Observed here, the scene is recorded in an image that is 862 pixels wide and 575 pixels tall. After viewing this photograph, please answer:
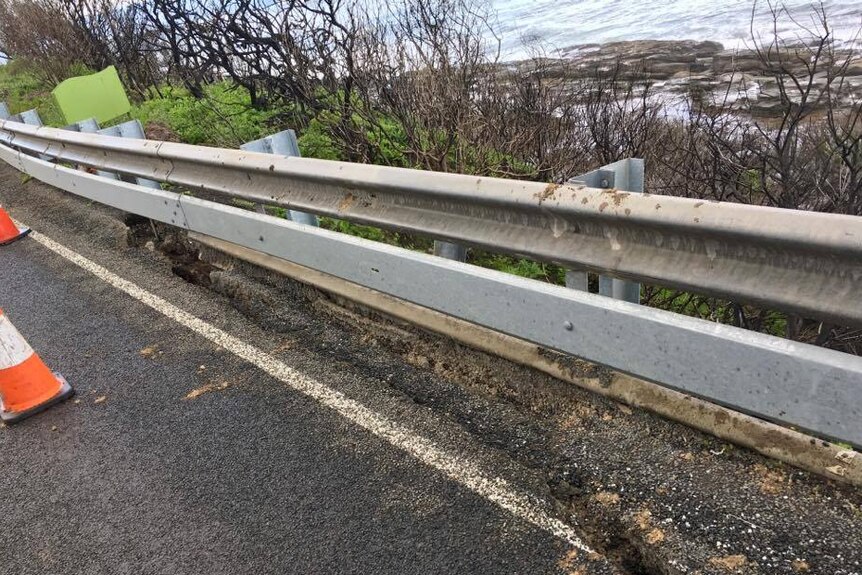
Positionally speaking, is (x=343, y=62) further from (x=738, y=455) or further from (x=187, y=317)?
(x=738, y=455)

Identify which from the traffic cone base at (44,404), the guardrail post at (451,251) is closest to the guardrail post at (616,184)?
the guardrail post at (451,251)

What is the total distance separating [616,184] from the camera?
258 cm

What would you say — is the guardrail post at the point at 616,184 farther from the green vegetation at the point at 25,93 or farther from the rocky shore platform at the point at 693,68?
the green vegetation at the point at 25,93

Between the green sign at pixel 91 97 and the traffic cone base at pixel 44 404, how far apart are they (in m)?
4.33

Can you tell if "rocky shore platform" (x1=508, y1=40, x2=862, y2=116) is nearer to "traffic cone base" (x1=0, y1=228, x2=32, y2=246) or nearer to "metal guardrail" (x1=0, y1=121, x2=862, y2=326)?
"traffic cone base" (x1=0, y1=228, x2=32, y2=246)

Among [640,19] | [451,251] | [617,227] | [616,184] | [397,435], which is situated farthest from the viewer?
[640,19]

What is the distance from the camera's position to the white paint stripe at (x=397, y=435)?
2.33 m

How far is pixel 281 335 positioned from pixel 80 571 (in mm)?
1617

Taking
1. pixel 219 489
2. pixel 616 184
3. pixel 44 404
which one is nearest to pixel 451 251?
pixel 616 184

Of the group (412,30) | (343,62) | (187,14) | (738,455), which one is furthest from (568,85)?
(738,455)

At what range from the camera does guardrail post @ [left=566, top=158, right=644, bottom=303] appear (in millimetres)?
2549

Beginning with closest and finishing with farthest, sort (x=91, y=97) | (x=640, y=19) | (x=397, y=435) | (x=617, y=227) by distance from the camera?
(x=617, y=227) → (x=397, y=435) → (x=91, y=97) → (x=640, y=19)

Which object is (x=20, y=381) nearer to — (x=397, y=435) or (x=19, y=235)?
(x=397, y=435)

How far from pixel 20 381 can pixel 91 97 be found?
185 inches
